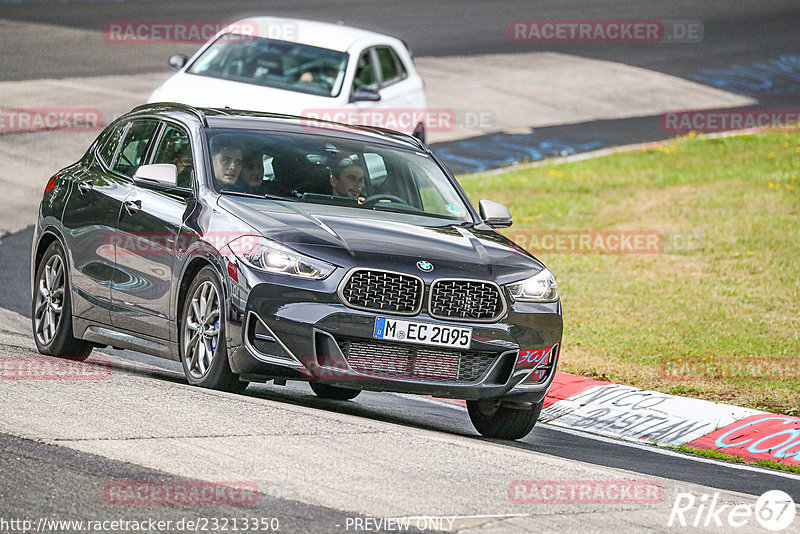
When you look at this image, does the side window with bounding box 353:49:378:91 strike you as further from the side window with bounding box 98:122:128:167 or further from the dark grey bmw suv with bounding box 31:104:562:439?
the dark grey bmw suv with bounding box 31:104:562:439

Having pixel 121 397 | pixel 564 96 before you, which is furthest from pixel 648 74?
pixel 121 397

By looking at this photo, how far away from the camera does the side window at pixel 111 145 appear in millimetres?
10305

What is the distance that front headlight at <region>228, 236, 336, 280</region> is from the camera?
8.14 meters

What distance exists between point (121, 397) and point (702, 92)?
24.5 m

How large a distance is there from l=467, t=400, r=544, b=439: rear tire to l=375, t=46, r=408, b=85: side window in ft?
31.3

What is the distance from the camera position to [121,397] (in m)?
8.09

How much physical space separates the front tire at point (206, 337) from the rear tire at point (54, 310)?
161 centimetres

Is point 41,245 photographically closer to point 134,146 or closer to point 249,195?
point 134,146

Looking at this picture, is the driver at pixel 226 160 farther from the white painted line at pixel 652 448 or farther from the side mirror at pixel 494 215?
the white painted line at pixel 652 448

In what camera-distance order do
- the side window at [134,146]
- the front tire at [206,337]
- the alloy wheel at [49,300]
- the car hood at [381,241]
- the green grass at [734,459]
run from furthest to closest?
the alloy wheel at [49,300], the side window at [134,146], the green grass at [734,459], the front tire at [206,337], the car hood at [381,241]

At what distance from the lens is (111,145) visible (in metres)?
10.4

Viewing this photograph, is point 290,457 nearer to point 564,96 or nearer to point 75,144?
point 75,144

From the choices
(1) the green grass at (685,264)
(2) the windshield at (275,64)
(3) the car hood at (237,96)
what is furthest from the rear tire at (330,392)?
(2) the windshield at (275,64)

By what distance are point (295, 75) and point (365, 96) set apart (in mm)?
864
